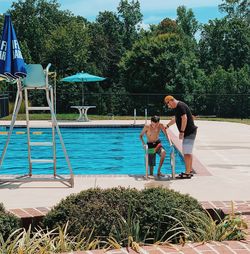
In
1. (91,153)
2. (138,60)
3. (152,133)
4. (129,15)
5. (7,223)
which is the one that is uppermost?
(129,15)

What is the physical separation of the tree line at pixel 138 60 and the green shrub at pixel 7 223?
81.6ft

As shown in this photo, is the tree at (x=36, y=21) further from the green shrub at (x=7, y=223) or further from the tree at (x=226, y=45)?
the green shrub at (x=7, y=223)

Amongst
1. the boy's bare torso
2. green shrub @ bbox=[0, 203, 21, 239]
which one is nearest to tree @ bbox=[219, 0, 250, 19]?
the boy's bare torso

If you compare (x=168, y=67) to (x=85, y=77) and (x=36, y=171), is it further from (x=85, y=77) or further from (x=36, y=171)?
(x=36, y=171)

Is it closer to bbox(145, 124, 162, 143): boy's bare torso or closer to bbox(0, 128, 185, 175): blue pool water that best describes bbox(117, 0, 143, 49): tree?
bbox(0, 128, 185, 175): blue pool water

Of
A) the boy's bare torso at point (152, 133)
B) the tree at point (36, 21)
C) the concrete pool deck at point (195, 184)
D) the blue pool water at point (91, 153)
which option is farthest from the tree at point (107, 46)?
the boy's bare torso at point (152, 133)

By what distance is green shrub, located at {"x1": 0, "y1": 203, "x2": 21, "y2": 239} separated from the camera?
4.04 m

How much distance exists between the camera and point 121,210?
14.0ft

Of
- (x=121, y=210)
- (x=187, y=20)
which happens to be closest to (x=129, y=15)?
(x=187, y=20)

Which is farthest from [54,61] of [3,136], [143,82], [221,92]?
[3,136]

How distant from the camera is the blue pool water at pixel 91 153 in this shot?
12.8 meters

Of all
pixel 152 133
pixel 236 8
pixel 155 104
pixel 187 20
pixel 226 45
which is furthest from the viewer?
pixel 236 8

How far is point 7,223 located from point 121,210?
968 millimetres

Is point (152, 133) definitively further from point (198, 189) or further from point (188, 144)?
point (198, 189)
